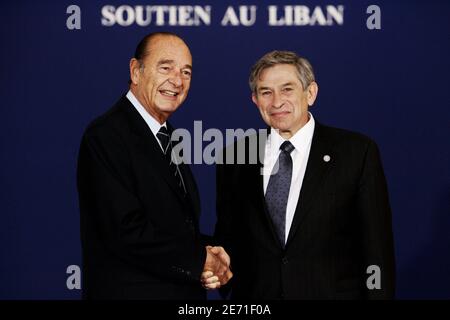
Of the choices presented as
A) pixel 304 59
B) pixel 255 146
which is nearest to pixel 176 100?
pixel 255 146

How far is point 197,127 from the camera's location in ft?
9.41

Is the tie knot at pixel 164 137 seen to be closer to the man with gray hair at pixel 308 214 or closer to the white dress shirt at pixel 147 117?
the white dress shirt at pixel 147 117

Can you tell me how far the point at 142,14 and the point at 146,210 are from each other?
3.17 ft

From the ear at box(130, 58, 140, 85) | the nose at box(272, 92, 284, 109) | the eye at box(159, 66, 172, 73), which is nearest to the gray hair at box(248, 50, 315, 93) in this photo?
the nose at box(272, 92, 284, 109)

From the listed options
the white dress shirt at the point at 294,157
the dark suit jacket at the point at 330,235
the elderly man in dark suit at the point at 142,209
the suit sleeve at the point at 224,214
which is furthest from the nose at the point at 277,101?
the elderly man in dark suit at the point at 142,209

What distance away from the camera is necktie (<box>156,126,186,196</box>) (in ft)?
8.77

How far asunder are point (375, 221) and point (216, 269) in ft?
2.39

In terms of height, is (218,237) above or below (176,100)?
below

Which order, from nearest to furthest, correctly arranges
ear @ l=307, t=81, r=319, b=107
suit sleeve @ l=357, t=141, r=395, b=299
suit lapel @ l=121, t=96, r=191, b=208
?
suit sleeve @ l=357, t=141, r=395, b=299, suit lapel @ l=121, t=96, r=191, b=208, ear @ l=307, t=81, r=319, b=107

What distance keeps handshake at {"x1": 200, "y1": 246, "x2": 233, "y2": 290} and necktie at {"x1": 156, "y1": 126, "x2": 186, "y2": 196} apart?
0.30 metres

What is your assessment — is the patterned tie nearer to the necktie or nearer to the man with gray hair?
the man with gray hair
